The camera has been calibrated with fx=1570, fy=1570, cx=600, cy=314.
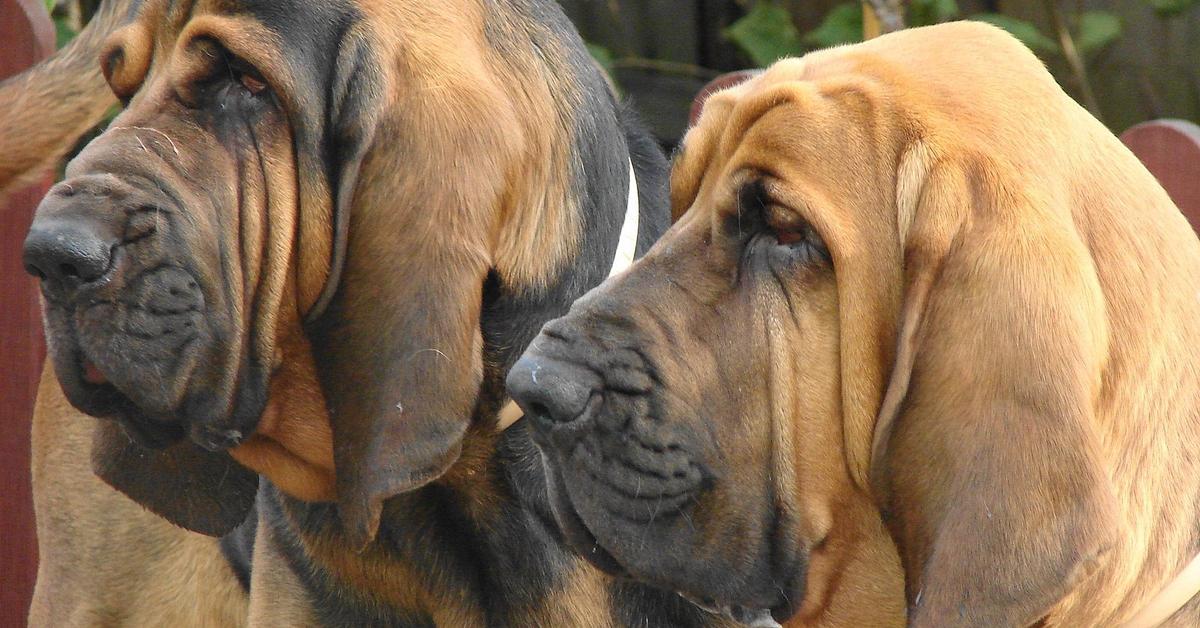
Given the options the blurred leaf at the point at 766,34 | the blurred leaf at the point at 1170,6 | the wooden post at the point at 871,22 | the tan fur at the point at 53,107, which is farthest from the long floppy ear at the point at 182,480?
the blurred leaf at the point at 1170,6

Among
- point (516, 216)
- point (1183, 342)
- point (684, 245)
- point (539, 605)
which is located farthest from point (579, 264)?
point (1183, 342)

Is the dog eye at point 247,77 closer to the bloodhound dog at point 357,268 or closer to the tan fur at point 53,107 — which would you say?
the bloodhound dog at point 357,268

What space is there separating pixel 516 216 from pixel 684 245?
0.48 metres

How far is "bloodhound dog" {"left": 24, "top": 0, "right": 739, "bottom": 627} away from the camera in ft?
10.4

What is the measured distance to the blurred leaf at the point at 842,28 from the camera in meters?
6.92

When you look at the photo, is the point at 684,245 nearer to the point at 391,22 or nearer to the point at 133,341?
the point at 391,22

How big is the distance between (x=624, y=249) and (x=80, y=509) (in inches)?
75.5

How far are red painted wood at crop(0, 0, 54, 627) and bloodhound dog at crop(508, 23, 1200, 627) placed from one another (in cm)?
276

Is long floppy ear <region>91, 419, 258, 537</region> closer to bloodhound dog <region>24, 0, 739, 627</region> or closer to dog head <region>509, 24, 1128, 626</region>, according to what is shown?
bloodhound dog <region>24, 0, 739, 627</region>

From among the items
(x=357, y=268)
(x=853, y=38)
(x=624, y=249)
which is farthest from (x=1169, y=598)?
(x=853, y=38)

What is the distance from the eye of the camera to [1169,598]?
2764mm

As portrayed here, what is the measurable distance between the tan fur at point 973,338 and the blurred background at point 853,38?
9.77 feet

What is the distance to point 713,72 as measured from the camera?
28.9 ft

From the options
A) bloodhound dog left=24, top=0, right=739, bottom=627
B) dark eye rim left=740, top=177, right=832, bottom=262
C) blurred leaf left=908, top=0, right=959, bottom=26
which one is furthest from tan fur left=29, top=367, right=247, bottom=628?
blurred leaf left=908, top=0, right=959, bottom=26
